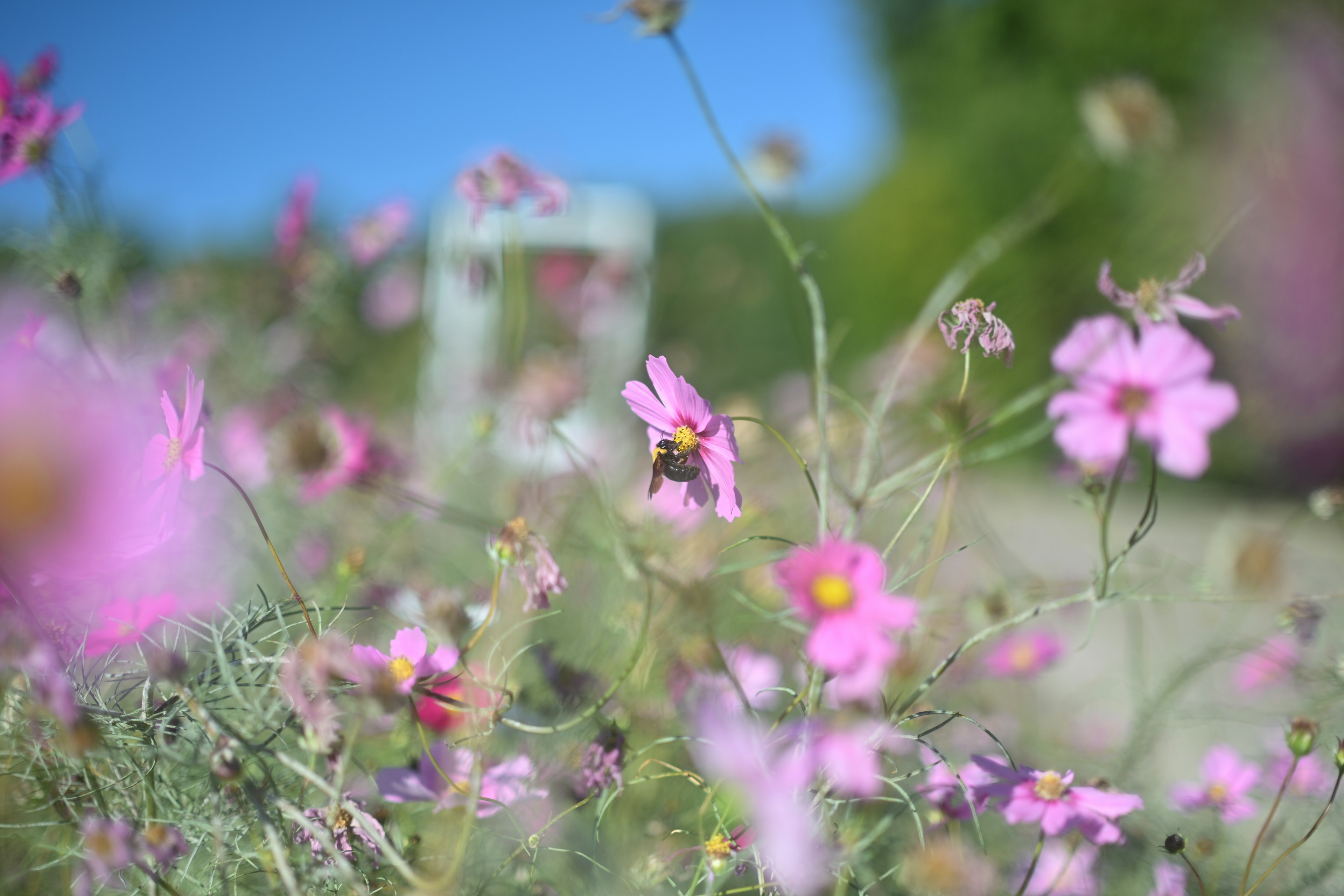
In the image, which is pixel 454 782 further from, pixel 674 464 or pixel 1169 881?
pixel 1169 881

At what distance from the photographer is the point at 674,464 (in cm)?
36

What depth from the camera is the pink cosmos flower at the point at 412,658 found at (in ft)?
1.14

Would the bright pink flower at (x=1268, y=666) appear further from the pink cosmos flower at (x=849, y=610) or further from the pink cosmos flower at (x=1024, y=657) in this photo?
the pink cosmos flower at (x=849, y=610)

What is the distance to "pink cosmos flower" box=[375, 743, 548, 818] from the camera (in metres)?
0.37

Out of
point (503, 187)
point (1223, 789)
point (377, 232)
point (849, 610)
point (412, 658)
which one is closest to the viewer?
point (849, 610)

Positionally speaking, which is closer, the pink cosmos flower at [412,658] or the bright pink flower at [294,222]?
the pink cosmos flower at [412,658]

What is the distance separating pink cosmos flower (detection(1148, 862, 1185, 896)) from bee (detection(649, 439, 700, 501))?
0.97ft

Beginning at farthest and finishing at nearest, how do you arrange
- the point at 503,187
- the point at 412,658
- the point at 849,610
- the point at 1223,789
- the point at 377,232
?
the point at 377,232, the point at 503,187, the point at 1223,789, the point at 412,658, the point at 849,610

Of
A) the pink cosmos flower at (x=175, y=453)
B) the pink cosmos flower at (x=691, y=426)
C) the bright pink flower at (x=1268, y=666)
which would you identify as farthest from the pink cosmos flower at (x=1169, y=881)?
the pink cosmos flower at (x=175, y=453)

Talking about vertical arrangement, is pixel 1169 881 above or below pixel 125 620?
below

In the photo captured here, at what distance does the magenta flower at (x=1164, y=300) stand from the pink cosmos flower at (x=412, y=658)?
1.04ft

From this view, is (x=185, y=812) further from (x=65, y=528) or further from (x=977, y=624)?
(x=977, y=624)

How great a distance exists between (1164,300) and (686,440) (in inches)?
8.7

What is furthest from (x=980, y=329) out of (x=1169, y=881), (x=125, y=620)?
(x=125, y=620)
